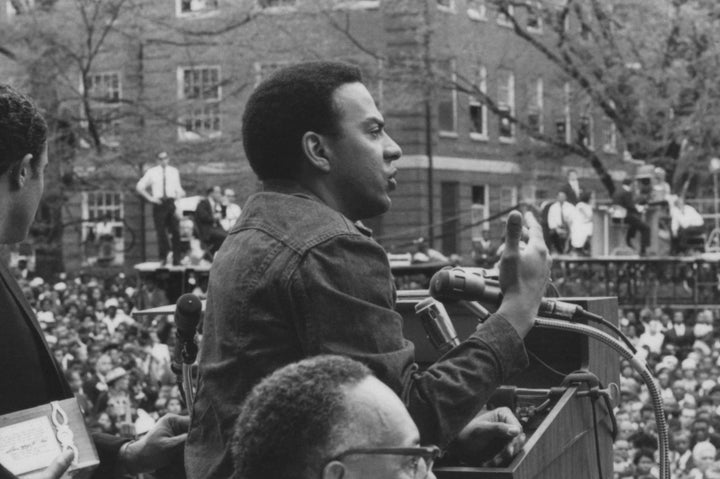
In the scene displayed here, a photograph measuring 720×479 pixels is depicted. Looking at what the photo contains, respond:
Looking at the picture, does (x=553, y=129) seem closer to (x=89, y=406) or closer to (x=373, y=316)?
(x=89, y=406)

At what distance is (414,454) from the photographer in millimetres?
2359

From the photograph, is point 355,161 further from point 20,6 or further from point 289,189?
point 20,6

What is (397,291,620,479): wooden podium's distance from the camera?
3270mm

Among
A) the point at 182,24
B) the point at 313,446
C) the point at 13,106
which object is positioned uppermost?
the point at 182,24

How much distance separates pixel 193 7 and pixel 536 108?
8.24 m

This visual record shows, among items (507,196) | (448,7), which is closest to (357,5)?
(448,7)

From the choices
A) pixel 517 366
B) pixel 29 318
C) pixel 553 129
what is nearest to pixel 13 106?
pixel 29 318

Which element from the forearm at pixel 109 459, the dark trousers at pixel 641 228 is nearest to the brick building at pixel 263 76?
the dark trousers at pixel 641 228

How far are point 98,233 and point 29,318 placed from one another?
36.5 metres

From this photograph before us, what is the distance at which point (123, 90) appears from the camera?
35.2 metres

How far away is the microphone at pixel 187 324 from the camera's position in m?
4.23

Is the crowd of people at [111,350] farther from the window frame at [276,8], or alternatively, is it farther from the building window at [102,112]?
the window frame at [276,8]

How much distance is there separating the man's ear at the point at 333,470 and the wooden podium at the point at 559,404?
2.93 feet

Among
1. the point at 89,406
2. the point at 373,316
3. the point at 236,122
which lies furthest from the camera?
the point at 236,122
